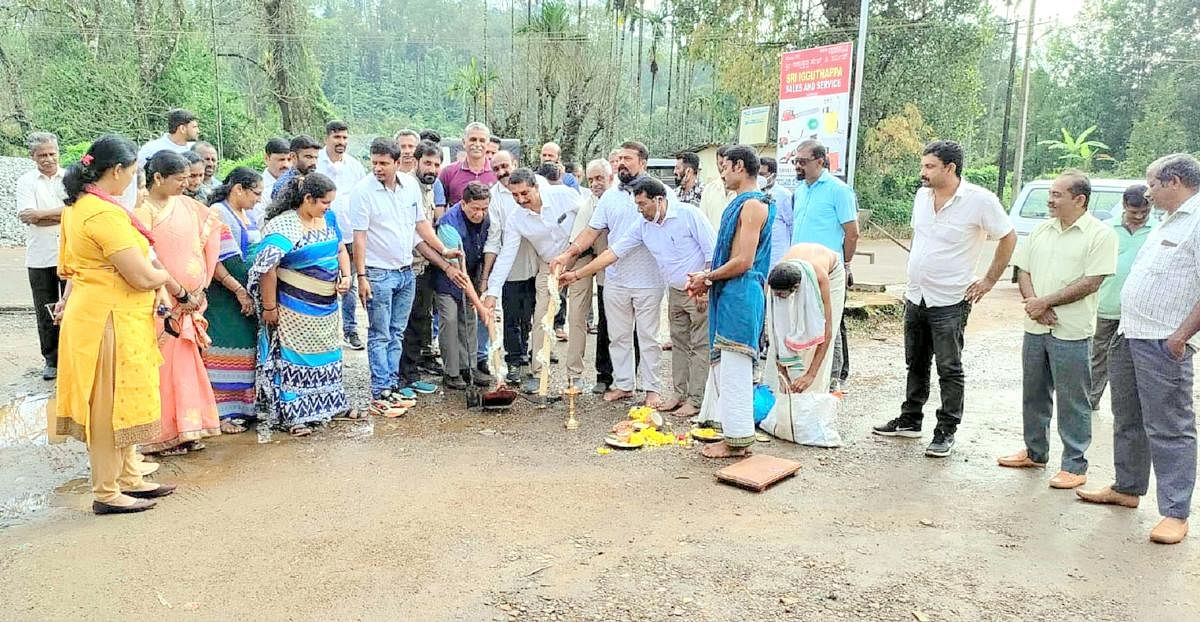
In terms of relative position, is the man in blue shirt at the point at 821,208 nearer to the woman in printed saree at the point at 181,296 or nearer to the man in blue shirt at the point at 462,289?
the man in blue shirt at the point at 462,289

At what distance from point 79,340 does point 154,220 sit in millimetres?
878

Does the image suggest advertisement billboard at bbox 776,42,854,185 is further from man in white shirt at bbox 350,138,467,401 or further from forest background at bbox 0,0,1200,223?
forest background at bbox 0,0,1200,223

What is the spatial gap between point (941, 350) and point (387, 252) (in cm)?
364

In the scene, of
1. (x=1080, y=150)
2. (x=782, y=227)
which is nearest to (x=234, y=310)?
(x=782, y=227)

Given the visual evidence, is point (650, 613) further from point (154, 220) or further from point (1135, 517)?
point (154, 220)

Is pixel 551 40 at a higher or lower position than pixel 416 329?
higher

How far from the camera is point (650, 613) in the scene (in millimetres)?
2785

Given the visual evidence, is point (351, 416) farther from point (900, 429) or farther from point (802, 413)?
point (900, 429)

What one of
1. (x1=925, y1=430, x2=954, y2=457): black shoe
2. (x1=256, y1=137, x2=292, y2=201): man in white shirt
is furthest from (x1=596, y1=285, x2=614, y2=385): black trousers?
(x1=256, y1=137, x2=292, y2=201): man in white shirt

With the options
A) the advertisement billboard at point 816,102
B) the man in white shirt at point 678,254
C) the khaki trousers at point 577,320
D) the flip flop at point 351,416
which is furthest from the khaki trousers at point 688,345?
the advertisement billboard at point 816,102

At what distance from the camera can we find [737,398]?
433 cm

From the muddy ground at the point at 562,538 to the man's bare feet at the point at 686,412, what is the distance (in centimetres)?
71

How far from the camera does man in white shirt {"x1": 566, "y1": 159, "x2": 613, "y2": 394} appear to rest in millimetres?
5723

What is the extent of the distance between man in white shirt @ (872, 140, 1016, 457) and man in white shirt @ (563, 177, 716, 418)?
1.31 metres
